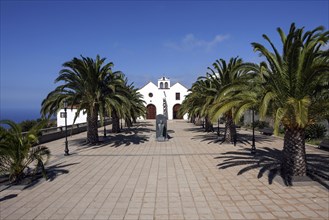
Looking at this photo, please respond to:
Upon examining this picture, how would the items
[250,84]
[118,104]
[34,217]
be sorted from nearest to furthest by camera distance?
1. [34,217]
2. [250,84]
3. [118,104]

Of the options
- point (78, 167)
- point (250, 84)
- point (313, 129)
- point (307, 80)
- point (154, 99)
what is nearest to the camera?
point (307, 80)

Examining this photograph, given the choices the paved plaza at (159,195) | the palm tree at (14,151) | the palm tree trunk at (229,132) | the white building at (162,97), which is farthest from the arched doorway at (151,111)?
the palm tree at (14,151)

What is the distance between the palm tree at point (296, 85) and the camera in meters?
9.37

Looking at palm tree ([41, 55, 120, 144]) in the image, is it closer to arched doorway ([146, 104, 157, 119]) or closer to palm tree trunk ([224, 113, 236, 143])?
palm tree trunk ([224, 113, 236, 143])

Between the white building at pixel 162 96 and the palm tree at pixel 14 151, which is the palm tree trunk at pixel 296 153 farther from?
the white building at pixel 162 96

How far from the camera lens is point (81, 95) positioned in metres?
18.4

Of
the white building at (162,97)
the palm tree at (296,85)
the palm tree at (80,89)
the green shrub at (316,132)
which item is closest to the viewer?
the palm tree at (296,85)

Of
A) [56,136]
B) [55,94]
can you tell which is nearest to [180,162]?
[55,94]

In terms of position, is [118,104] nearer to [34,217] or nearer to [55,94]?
[55,94]

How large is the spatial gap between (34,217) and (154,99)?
182 feet

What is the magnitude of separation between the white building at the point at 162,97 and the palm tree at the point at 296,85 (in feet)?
170

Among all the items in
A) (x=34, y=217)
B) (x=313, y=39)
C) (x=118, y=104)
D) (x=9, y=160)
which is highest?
(x=313, y=39)

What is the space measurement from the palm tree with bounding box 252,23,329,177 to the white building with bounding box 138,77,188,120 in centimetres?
5181

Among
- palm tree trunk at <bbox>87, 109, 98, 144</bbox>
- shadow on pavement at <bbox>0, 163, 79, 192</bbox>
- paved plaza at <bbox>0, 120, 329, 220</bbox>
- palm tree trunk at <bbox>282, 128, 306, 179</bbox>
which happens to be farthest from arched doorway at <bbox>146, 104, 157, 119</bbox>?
palm tree trunk at <bbox>282, 128, 306, 179</bbox>
